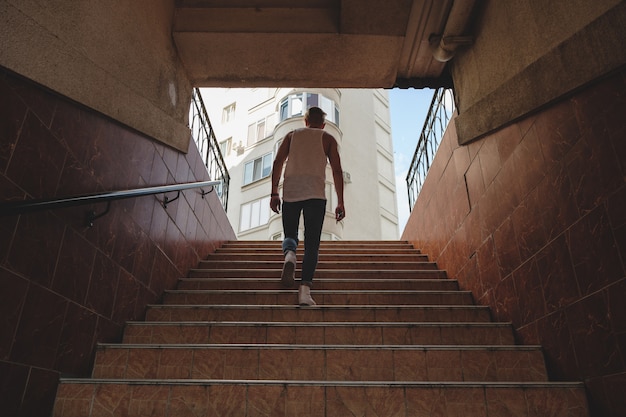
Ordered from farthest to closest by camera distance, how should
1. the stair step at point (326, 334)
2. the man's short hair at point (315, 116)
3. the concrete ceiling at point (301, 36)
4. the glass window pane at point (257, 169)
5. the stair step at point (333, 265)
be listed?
the glass window pane at point (257, 169), the stair step at point (333, 265), the concrete ceiling at point (301, 36), the man's short hair at point (315, 116), the stair step at point (326, 334)

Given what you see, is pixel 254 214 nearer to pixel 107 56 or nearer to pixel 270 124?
pixel 270 124

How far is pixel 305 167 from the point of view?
3814mm

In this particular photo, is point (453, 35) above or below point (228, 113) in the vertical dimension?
below

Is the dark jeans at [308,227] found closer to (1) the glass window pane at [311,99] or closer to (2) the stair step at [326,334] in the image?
(2) the stair step at [326,334]

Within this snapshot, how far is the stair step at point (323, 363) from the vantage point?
2635 millimetres

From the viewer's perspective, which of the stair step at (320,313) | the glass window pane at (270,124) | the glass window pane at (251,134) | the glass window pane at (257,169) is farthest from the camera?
the glass window pane at (251,134)

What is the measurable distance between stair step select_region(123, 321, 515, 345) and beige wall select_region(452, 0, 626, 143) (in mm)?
1545

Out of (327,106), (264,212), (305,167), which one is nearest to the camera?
(305,167)

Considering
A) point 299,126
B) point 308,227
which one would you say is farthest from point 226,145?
point 308,227

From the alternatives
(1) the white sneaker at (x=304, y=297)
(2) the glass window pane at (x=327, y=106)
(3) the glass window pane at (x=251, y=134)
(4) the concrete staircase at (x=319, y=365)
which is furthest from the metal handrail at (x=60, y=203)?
(3) the glass window pane at (x=251, y=134)

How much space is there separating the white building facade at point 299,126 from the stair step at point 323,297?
42.8 feet

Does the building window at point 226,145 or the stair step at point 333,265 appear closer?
the stair step at point 333,265

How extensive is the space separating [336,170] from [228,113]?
74.8 ft

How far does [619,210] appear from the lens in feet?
6.99
